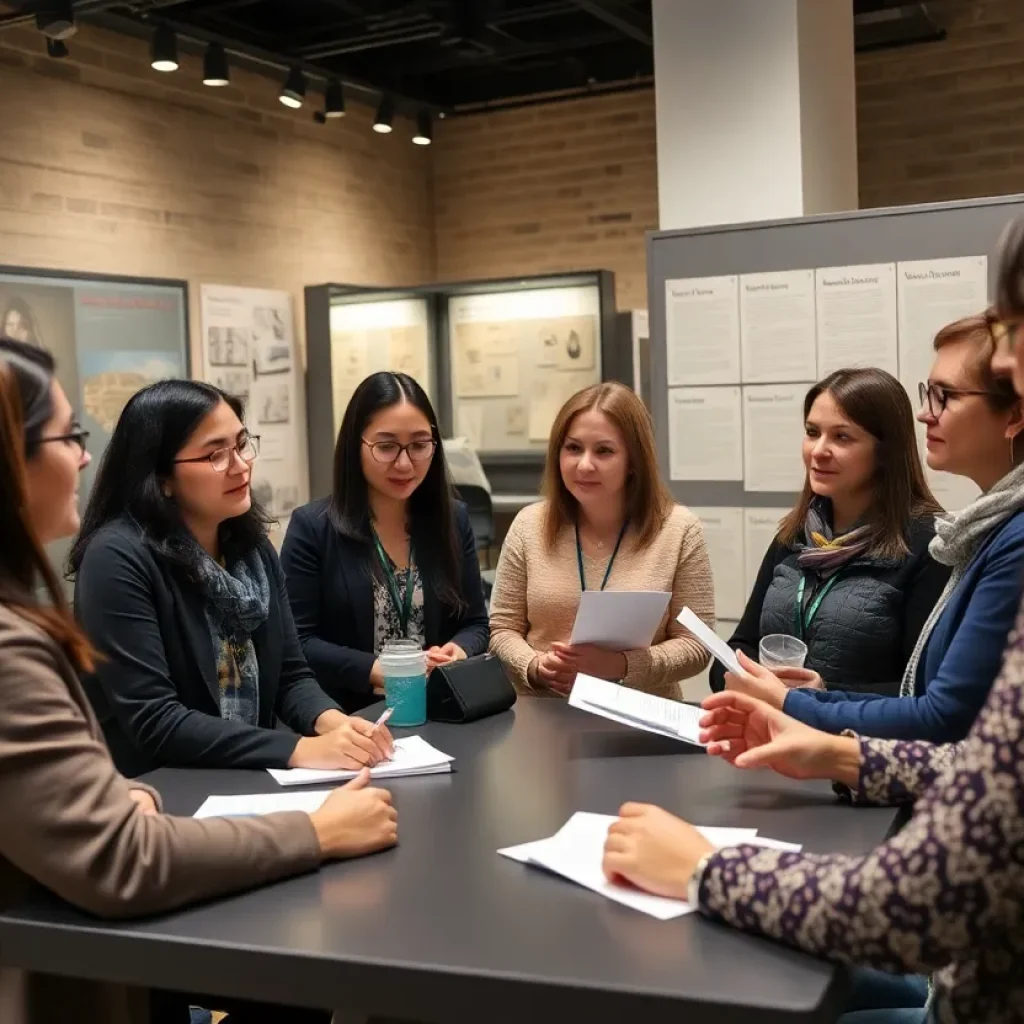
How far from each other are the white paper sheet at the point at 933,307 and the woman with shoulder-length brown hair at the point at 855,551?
1.16 meters

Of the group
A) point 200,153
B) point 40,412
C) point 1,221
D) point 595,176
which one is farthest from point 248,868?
point 595,176

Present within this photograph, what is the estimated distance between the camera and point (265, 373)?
621 centimetres

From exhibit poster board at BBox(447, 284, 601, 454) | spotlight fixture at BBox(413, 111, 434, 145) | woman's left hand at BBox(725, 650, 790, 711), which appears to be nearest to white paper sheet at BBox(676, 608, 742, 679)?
woman's left hand at BBox(725, 650, 790, 711)

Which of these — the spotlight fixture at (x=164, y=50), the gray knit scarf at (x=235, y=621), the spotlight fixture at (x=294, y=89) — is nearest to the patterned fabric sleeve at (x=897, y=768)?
the gray knit scarf at (x=235, y=621)

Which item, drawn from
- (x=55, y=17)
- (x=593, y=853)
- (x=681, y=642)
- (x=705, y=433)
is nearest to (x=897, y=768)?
(x=593, y=853)

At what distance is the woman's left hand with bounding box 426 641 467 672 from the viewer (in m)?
2.57

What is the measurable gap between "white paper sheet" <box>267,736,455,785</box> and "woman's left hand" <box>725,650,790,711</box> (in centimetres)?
49

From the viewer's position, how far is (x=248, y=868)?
1428mm

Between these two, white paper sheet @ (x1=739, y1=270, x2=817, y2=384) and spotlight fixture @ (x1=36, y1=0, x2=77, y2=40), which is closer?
white paper sheet @ (x1=739, y1=270, x2=817, y2=384)

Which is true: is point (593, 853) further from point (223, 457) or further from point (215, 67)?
point (215, 67)

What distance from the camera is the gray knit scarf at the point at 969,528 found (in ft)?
5.57

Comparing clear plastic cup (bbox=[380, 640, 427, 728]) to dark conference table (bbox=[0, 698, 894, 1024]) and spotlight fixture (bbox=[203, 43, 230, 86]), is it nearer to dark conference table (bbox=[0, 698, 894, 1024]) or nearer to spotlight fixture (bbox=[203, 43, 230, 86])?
dark conference table (bbox=[0, 698, 894, 1024])

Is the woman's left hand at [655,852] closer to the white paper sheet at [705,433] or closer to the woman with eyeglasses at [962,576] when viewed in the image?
the woman with eyeglasses at [962,576]

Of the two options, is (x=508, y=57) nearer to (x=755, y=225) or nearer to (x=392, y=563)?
(x=755, y=225)
